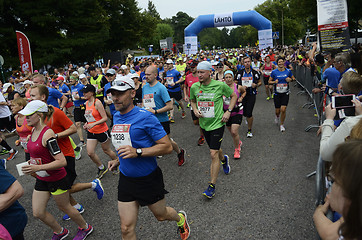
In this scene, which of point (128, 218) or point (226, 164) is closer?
point (128, 218)

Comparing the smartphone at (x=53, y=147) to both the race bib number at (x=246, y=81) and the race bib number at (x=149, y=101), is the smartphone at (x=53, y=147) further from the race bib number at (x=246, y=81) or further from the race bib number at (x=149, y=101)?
the race bib number at (x=246, y=81)

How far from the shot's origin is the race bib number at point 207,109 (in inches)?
170

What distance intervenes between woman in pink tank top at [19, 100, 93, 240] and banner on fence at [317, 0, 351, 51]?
7.68 m

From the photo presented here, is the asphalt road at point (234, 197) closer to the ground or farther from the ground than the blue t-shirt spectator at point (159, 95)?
closer to the ground

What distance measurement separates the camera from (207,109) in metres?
4.36

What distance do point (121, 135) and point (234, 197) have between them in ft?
7.83

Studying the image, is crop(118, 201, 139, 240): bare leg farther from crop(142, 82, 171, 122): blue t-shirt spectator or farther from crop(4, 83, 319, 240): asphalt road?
crop(142, 82, 171, 122): blue t-shirt spectator

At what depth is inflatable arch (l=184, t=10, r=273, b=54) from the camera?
27172 millimetres

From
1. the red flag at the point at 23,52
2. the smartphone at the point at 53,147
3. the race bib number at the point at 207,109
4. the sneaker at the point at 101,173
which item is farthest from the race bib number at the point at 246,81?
the red flag at the point at 23,52

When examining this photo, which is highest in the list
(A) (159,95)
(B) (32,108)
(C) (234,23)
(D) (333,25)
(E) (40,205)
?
(C) (234,23)

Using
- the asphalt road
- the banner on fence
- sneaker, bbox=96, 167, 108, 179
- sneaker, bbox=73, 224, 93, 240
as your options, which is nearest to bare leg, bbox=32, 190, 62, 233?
sneaker, bbox=73, 224, 93, 240

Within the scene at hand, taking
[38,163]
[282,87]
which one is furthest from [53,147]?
[282,87]

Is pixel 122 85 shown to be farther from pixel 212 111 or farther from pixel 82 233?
pixel 82 233

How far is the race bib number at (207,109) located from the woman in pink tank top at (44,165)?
2.31m
